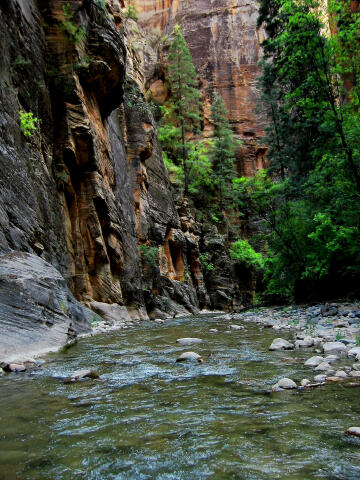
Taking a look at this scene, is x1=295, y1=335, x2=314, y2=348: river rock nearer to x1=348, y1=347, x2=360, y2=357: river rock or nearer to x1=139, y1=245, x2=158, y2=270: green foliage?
x1=348, y1=347, x2=360, y2=357: river rock

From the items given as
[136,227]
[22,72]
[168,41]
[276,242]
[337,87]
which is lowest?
[276,242]

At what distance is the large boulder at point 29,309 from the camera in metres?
5.17

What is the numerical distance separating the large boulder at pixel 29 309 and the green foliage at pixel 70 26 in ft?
33.3

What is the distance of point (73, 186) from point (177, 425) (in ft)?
42.5

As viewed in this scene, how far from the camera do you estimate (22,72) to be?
1083 cm

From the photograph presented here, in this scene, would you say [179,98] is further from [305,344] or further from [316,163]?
[305,344]

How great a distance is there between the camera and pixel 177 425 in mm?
2627

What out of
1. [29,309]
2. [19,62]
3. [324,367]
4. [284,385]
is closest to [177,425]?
[284,385]

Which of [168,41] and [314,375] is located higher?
[168,41]

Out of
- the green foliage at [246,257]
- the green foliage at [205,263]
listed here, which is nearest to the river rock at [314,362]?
the green foliage at [205,263]

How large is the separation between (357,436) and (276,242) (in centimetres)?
1350

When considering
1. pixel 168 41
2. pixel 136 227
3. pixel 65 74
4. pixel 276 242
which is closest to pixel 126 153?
pixel 136 227

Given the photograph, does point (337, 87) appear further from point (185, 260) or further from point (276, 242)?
point (185, 260)

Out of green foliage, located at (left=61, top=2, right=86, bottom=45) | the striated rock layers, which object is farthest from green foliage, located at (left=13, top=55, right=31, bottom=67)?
green foliage, located at (left=61, top=2, right=86, bottom=45)
